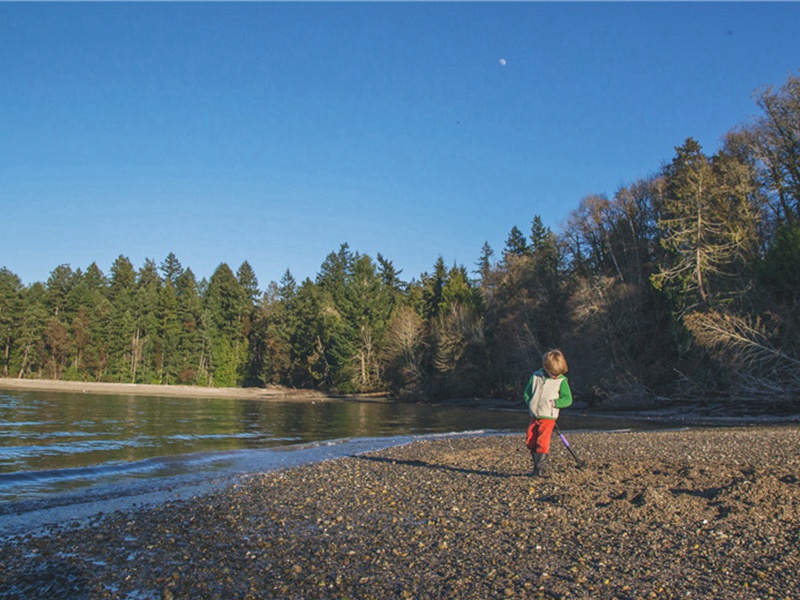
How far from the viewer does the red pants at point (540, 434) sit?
9625mm

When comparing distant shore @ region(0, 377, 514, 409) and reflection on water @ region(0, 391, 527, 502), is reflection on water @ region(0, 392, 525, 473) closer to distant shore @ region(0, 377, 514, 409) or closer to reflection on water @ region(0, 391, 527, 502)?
reflection on water @ region(0, 391, 527, 502)

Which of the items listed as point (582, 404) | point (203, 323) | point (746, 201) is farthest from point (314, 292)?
point (746, 201)

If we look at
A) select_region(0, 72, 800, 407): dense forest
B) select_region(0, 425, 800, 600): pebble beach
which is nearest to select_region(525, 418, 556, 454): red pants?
select_region(0, 425, 800, 600): pebble beach

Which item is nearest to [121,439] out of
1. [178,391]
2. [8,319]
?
[178,391]

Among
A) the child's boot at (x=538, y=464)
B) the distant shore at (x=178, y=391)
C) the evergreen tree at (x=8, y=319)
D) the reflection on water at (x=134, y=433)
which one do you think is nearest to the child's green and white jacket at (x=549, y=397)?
the child's boot at (x=538, y=464)

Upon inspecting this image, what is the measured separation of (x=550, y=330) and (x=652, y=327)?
10.8 m

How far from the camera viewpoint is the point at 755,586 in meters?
4.73

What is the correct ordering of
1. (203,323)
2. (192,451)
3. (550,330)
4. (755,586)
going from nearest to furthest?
(755,586), (192,451), (550,330), (203,323)

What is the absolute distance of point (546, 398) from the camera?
955 centimetres

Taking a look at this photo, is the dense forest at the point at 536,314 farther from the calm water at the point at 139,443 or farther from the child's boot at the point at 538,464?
the child's boot at the point at 538,464

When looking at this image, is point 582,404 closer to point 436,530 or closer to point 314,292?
point 436,530

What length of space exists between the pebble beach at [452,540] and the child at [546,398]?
0.73 meters

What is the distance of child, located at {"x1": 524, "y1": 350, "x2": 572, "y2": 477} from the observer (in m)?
9.52

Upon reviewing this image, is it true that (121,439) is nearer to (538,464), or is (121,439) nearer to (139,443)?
(139,443)
